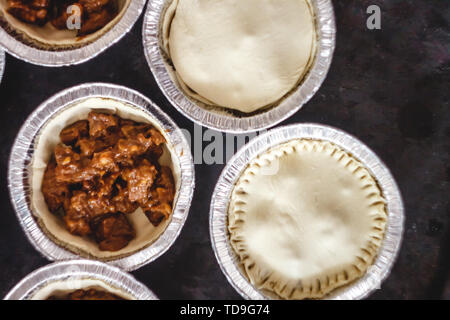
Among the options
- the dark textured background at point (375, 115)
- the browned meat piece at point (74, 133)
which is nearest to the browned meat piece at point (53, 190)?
the browned meat piece at point (74, 133)

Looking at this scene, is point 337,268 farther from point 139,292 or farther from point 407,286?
point 139,292

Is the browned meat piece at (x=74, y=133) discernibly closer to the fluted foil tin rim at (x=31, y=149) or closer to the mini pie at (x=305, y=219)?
the fluted foil tin rim at (x=31, y=149)

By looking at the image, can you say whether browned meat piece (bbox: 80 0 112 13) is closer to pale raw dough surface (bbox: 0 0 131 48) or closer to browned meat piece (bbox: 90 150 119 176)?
pale raw dough surface (bbox: 0 0 131 48)

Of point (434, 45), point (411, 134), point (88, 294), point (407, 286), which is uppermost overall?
point (434, 45)

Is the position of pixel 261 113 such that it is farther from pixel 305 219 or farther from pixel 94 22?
pixel 94 22

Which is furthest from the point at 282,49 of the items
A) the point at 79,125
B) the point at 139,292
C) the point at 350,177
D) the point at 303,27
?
the point at 139,292
